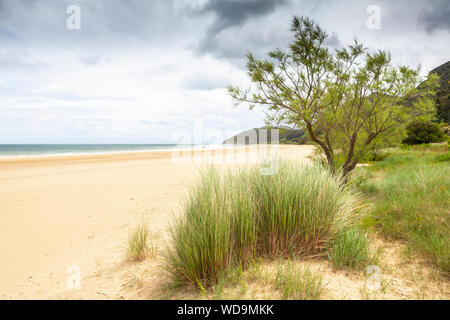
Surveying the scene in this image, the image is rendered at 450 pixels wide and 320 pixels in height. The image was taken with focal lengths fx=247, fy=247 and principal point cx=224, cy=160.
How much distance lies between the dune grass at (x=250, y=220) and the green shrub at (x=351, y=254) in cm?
25

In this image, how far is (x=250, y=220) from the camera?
3115 mm

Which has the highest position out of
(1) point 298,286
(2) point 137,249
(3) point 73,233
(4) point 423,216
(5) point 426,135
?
(5) point 426,135

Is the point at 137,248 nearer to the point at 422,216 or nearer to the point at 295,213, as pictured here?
the point at 295,213

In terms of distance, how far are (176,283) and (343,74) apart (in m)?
6.10

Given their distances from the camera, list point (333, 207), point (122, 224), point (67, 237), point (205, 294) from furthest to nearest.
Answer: point (122, 224)
point (67, 237)
point (333, 207)
point (205, 294)

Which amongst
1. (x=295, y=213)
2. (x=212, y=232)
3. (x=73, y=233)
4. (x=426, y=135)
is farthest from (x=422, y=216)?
(x=426, y=135)

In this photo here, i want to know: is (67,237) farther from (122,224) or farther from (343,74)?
(343,74)

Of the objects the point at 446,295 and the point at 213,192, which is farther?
the point at 213,192

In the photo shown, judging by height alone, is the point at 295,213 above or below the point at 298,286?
above

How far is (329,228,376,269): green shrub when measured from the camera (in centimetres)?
309

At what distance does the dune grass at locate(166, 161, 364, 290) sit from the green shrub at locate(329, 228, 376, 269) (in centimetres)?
25

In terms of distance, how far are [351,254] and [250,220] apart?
1.35m
